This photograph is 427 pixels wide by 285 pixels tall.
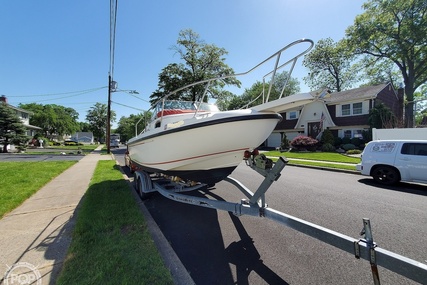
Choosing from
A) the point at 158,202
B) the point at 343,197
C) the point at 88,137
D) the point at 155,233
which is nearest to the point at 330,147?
the point at 343,197

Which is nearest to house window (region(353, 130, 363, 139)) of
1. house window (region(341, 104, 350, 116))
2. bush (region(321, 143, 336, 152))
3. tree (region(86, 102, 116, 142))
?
house window (region(341, 104, 350, 116))

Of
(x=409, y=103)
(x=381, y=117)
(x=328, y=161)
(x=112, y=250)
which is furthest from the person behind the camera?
(x=409, y=103)

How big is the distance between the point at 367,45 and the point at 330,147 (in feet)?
52.9

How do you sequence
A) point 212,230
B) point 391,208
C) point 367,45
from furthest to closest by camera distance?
1. point 367,45
2. point 391,208
3. point 212,230

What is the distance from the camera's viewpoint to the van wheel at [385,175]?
22.5ft

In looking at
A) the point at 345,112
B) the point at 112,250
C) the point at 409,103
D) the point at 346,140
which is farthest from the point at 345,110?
the point at 112,250

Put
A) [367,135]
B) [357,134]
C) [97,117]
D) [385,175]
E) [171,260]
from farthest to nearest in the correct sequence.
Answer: [97,117] < [357,134] < [367,135] < [385,175] < [171,260]

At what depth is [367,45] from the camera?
25.5 metres

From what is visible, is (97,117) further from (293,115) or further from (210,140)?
(210,140)

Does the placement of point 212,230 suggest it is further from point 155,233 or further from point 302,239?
point 302,239

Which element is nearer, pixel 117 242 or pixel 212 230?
pixel 117 242

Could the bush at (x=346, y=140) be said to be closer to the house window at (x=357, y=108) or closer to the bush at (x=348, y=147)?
the bush at (x=348, y=147)

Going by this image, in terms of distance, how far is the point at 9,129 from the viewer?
20.8 metres

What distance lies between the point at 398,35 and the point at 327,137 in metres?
15.0
